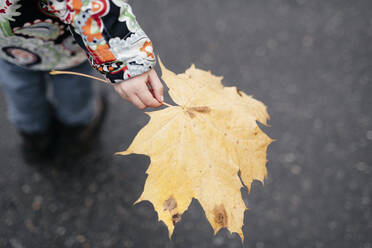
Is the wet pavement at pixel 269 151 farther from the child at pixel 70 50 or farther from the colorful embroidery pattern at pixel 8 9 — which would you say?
the colorful embroidery pattern at pixel 8 9

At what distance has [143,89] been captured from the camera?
0.76 m

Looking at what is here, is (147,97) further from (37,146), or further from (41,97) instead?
(37,146)

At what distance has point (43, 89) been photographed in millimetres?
1375

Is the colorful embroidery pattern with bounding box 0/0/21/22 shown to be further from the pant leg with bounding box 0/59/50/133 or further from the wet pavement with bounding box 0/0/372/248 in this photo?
the wet pavement with bounding box 0/0/372/248

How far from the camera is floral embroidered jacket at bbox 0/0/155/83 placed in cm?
69

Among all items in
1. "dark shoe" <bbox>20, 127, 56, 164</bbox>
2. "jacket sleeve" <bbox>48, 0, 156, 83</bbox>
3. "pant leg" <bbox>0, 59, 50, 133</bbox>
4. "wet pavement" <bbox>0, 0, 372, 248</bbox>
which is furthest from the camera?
"dark shoe" <bbox>20, 127, 56, 164</bbox>

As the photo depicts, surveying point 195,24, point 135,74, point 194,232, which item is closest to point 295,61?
point 195,24

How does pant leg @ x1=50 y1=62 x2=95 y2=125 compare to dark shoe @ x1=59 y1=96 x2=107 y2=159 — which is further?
dark shoe @ x1=59 y1=96 x2=107 y2=159

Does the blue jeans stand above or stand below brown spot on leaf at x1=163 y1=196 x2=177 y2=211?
below

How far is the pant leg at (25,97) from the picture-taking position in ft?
3.84

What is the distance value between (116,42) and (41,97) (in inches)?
32.1

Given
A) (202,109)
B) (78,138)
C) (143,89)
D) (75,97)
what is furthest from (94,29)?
(78,138)

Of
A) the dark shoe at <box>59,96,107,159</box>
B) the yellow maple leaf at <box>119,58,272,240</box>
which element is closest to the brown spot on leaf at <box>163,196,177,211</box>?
the yellow maple leaf at <box>119,58,272,240</box>

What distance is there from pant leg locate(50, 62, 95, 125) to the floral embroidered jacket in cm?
31
